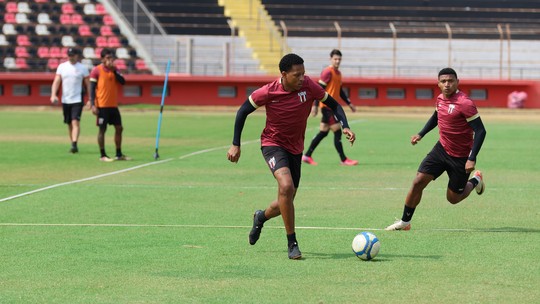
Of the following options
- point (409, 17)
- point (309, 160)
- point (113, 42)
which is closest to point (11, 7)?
point (113, 42)

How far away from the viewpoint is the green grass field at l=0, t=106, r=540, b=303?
793 cm

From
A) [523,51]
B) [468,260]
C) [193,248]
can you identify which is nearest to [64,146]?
[193,248]

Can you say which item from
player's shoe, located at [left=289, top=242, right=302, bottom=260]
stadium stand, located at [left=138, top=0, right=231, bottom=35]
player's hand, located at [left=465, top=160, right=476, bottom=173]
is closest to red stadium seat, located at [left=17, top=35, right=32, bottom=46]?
stadium stand, located at [left=138, top=0, right=231, bottom=35]

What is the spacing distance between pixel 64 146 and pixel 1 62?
1076 inches

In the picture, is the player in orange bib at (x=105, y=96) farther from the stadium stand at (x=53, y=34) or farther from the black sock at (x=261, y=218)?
the stadium stand at (x=53, y=34)

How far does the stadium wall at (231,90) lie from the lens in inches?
1914

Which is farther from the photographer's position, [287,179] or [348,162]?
[348,162]

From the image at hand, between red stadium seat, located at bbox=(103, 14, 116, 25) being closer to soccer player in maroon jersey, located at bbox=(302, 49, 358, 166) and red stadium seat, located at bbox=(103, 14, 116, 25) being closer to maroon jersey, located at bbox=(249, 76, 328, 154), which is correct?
soccer player in maroon jersey, located at bbox=(302, 49, 358, 166)

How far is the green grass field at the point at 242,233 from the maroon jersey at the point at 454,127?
0.87 meters

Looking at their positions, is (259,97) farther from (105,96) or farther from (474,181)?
(105,96)

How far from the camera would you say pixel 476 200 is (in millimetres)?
Result: 14227

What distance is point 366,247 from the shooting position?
30.0 ft

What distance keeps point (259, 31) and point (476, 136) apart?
1694 inches

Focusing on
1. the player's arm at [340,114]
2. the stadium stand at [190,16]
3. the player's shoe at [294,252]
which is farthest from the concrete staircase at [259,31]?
the player's shoe at [294,252]
